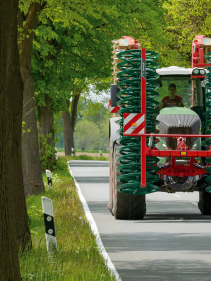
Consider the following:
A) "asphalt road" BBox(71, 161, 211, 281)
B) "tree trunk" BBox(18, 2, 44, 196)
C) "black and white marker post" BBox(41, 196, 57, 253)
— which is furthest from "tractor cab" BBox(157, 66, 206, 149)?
"tree trunk" BBox(18, 2, 44, 196)

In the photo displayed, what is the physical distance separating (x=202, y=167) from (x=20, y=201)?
410cm

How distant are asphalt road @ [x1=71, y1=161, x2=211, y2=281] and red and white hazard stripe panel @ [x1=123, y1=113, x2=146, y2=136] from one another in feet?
5.58

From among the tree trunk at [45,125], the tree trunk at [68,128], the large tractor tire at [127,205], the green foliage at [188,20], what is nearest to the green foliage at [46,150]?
the tree trunk at [45,125]

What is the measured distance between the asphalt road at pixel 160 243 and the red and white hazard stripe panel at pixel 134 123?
1700 mm

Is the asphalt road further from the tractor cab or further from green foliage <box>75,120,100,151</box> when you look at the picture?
green foliage <box>75,120,100,151</box>

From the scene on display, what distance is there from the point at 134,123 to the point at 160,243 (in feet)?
7.99

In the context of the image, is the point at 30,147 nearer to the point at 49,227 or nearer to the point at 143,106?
the point at 143,106

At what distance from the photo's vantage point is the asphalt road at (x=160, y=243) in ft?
25.6

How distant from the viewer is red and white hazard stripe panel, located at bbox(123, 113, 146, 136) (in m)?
11.5

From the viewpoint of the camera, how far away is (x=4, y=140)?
5734 millimetres

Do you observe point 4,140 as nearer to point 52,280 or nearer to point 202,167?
point 52,280

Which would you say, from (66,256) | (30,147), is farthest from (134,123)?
(30,147)

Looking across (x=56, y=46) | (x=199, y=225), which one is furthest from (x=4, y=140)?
(x=56, y=46)

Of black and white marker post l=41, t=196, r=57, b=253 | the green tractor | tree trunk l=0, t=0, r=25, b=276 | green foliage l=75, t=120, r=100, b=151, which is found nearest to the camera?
tree trunk l=0, t=0, r=25, b=276
